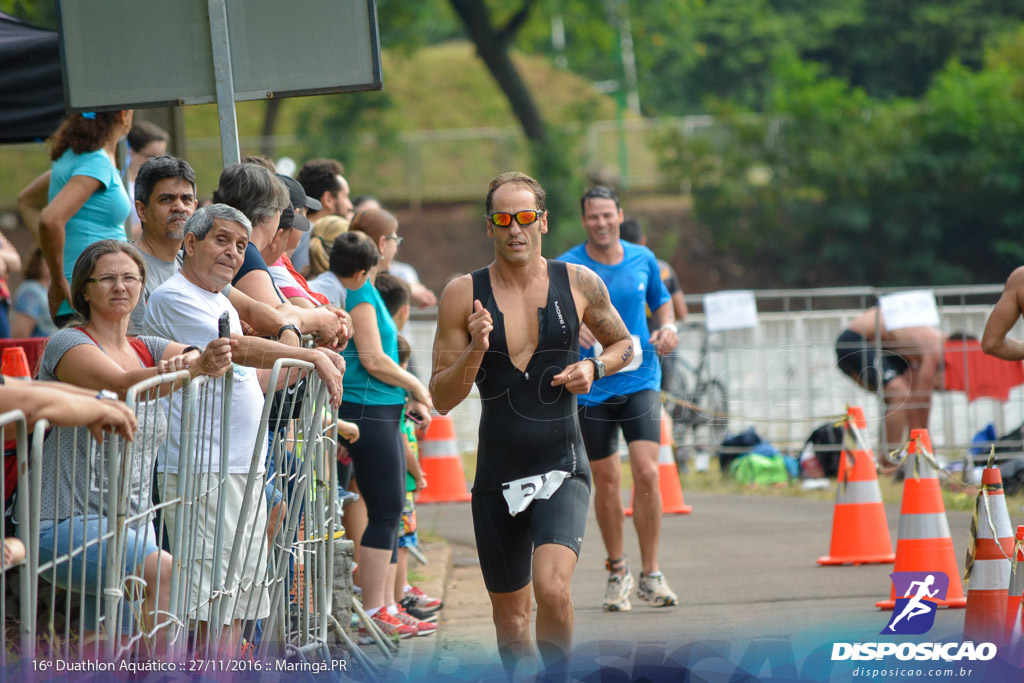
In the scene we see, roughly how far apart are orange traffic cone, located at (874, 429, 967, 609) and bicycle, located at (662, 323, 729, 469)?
417 cm

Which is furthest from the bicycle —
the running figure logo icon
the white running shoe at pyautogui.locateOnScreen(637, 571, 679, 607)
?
the running figure logo icon

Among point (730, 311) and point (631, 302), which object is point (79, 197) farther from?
point (730, 311)

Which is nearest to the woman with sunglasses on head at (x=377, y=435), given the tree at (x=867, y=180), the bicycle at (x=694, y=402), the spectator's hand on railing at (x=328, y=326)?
the spectator's hand on railing at (x=328, y=326)

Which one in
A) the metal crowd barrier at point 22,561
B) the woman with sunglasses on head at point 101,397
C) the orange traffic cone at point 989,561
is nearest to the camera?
the metal crowd barrier at point 22,561

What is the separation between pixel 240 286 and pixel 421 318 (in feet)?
31.7

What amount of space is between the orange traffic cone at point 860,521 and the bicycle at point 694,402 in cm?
298

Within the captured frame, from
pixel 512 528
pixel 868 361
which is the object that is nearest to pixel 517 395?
pixel 512 528

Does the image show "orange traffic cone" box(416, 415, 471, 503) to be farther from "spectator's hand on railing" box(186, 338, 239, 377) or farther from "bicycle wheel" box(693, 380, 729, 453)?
"spectator's hand on railing" box(186, 338, 239, 377)

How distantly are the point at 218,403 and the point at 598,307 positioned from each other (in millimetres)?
1531

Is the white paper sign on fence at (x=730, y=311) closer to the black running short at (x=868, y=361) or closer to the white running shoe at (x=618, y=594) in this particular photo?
the black running short at (x=868, y=361)

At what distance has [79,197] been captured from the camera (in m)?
6.03

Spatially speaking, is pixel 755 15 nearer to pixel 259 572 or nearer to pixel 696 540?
pixel 696 540

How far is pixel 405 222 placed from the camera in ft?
119

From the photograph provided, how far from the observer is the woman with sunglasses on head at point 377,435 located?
594 centimetres
